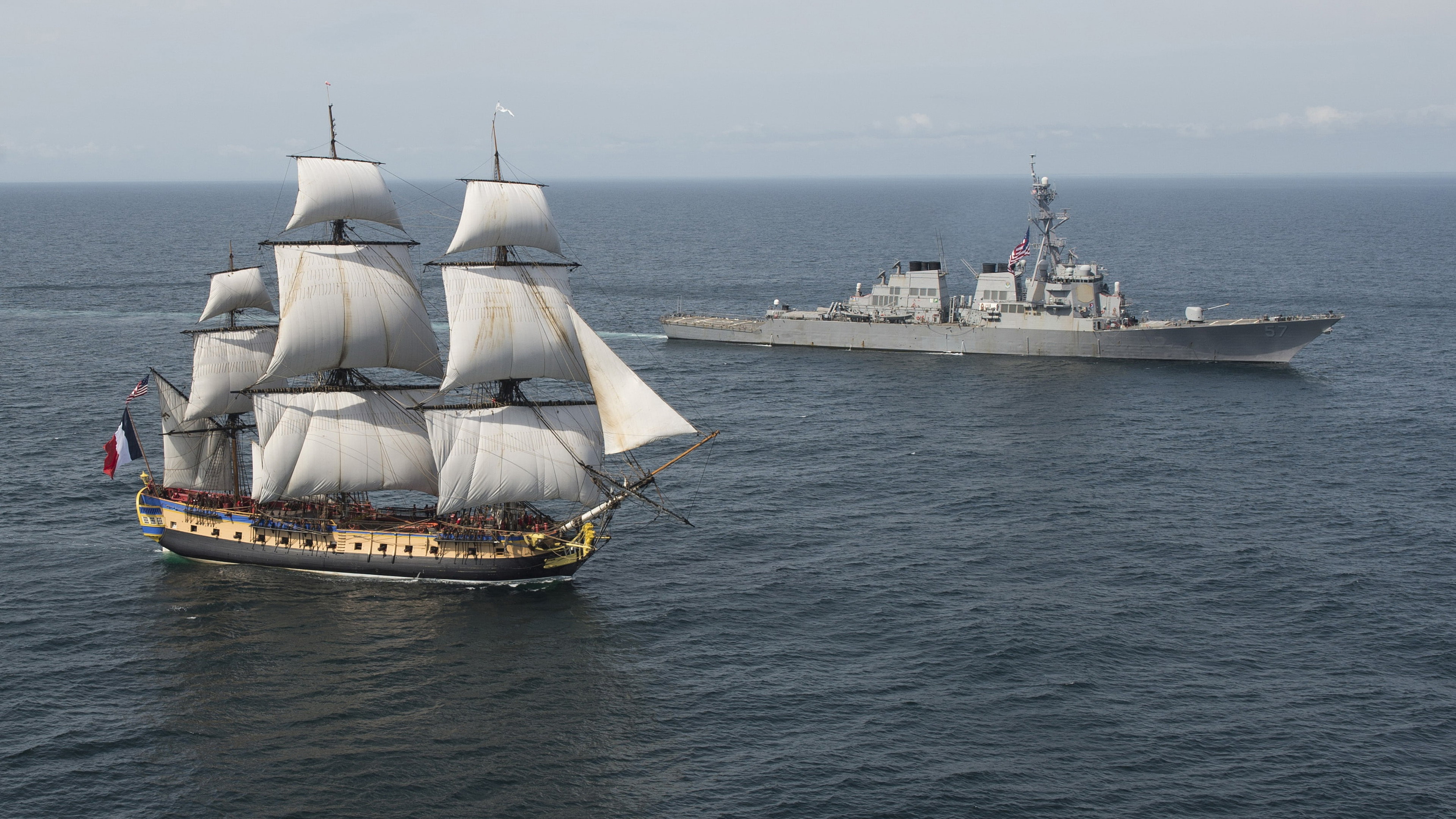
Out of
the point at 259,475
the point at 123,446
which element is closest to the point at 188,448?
the point at 123,446

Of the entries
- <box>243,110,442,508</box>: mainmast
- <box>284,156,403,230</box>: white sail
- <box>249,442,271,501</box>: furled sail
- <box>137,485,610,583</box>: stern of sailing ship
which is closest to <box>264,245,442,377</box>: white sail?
<box>243,110,442,508</box>: mainmast

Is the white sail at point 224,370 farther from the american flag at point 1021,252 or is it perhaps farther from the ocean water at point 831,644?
the american flag at point 1021,252

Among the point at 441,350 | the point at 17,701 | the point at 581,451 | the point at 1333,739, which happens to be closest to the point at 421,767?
the point at 17,701

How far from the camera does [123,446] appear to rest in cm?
6512

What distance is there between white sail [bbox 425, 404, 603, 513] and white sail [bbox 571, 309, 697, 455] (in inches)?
65.4

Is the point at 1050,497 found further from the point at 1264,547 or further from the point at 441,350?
the point at 441,350

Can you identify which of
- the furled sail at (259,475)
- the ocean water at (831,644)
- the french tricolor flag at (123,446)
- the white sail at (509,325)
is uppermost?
the white sail at (509,325)

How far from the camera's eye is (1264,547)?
63531 millimetres

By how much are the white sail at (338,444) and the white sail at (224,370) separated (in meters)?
3.17

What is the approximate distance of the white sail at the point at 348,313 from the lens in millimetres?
63906

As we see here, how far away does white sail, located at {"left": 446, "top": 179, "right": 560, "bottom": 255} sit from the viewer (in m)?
62.3

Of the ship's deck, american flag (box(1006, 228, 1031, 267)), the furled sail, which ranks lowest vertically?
the furled sail

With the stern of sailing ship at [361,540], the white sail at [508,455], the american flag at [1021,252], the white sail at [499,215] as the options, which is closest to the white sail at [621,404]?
the white sail at [508,455]

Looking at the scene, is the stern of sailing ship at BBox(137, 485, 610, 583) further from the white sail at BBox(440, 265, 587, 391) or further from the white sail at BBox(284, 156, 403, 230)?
the white sail at BBox(284, 156, 403, 230)
